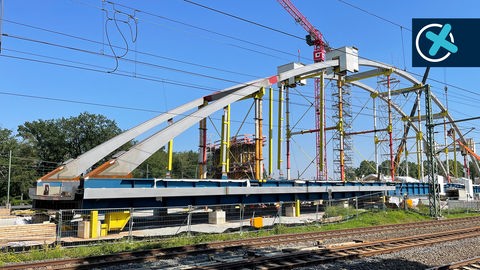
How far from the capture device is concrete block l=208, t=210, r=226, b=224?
2458cm

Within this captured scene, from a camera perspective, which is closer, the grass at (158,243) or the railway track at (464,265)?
the railway track at (464,265)

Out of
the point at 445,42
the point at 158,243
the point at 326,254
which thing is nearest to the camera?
the point at 326,254

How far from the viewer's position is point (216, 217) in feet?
80.6

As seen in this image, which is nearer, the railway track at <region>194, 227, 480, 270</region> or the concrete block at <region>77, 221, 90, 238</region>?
the railway track at <region>194, 227, 480, 270</region>

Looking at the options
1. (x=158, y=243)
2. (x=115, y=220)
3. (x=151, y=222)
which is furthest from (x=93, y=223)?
(x=151, y=222)

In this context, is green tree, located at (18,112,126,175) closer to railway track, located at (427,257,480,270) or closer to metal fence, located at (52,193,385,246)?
metal fence, located at (52,193,385,246)

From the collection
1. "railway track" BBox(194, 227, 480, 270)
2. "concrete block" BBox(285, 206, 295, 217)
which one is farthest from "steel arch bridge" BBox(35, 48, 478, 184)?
"railway track" BBox(194, 227, 480, 270)

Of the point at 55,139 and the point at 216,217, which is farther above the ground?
the point at 55,139

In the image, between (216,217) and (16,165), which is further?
(16,165)

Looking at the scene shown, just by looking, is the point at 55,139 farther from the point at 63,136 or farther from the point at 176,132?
the point at 176,132

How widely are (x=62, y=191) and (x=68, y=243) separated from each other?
384 centimetres

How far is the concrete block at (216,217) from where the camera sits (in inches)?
968

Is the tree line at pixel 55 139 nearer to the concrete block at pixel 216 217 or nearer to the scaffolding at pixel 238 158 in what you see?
the scaffolding at pixel 238 158

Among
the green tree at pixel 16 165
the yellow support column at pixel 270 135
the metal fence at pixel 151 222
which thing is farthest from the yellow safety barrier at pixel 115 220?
the green tree at pixel 16 165
